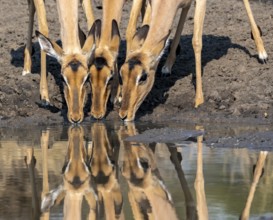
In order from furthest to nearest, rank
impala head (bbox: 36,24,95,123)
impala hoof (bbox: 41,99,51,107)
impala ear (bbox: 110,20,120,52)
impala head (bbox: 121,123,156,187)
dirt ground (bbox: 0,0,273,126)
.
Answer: impala hoof (bbox: 41,99,51,107)
dirt ground (bbox: 0,0,273,126)
impala ear (bbox: 110,20,120,52)
impala head (bbox: 36,24,95,123)
impala head (bbox: 121,123,156,187)

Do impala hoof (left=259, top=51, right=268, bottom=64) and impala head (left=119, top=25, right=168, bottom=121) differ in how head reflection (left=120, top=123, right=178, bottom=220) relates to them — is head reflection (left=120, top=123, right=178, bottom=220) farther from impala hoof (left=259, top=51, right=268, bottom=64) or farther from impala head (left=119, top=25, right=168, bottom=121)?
impala hoof (left=259, top=51, right=268, bottom=64)

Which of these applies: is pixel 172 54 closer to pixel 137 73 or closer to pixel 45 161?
pixel 137 73

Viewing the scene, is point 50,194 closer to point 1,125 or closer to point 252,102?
point 1,125

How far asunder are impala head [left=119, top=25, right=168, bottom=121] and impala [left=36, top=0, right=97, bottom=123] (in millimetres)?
505

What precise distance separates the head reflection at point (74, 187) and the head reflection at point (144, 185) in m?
0.37

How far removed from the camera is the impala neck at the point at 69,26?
1320cm

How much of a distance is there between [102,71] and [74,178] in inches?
137

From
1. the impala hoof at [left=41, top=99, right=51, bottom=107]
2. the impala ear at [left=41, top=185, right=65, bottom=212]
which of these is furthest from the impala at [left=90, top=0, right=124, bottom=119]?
the impala ear at [left=41, top=185, right=65, bottom=212]

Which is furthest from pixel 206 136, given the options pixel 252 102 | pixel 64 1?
pixel 64 1

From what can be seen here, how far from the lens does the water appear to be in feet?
27.8

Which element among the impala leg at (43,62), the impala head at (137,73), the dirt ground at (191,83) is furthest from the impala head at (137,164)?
the impala leg at (43,62)

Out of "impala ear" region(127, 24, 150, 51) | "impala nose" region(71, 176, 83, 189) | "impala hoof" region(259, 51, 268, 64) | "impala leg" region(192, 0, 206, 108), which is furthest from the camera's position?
"impala hoof" region(259, 51, 268, 64)

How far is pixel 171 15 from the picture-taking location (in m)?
13.5

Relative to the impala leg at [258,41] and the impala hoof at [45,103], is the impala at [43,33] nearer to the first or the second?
the impala hoof at [45,103]
